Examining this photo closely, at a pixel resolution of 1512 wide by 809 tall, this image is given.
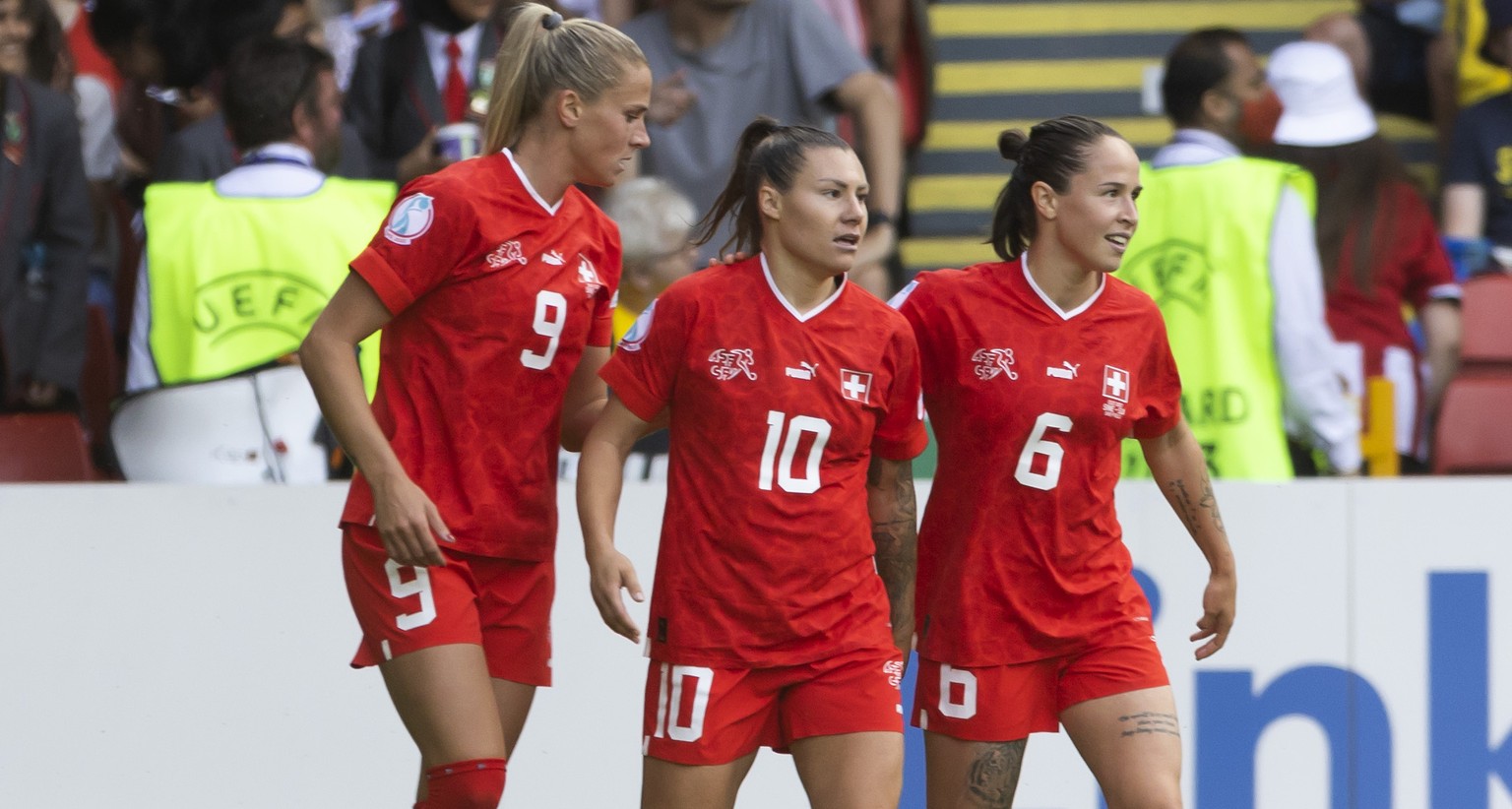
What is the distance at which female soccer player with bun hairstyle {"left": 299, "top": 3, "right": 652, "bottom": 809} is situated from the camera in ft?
13.1

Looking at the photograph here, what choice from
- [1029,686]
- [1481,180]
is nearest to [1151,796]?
[1029,686]

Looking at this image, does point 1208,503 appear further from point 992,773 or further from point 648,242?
point 648,242

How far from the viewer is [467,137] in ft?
21.6

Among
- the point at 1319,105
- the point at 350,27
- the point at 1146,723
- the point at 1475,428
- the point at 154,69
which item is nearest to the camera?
the point at 1146,723

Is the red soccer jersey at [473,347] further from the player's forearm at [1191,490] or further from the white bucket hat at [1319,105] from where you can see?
the white bucket hat at [1319,105]

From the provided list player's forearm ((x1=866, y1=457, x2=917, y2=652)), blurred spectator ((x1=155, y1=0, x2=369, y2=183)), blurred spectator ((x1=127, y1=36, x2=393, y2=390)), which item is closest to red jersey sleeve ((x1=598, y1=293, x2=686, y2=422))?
player's forearm ((x1=866, y1=457, x2=917, y2=652))

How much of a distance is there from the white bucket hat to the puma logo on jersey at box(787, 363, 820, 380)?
3.24 m

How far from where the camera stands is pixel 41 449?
19.8 feet

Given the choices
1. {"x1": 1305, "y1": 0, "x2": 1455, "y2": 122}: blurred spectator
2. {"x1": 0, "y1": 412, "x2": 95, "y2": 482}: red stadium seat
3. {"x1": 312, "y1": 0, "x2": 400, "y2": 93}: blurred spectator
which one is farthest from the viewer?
{"x1": 1305, "y1": 0, "x2": 1455, "y2": 122}: blurred spectator

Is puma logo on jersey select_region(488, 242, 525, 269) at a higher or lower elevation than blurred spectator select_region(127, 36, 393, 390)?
lower

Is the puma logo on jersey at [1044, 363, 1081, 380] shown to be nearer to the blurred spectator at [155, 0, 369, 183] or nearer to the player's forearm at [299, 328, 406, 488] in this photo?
the player's forearm at [299, 328, 406, 488]

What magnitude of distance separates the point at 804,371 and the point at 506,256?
64cm

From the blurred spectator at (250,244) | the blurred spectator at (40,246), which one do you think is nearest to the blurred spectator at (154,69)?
the blurred spectator at (40,246)

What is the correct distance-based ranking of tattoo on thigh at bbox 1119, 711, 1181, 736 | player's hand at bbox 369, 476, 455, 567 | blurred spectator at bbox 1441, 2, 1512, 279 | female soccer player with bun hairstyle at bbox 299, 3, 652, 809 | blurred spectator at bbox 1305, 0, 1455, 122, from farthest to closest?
blurred spectator at bbox 1305, 0, 1455, 122
blurred spectator at bbox 1441, 2, 1512, 279
tattoo on thigh at bbox 1119, 711, 1181, 736
female soccer player with bun hairstyle at bbox 299, 3, 652, 809
player's hand at bbox 369, 476, 455, 567
